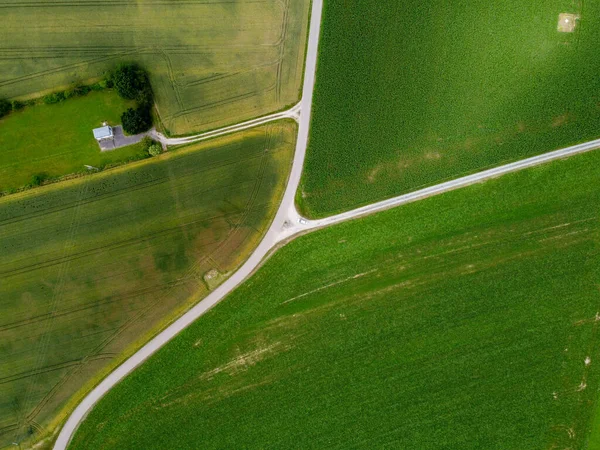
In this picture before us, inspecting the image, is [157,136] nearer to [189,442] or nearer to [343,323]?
[343,323]

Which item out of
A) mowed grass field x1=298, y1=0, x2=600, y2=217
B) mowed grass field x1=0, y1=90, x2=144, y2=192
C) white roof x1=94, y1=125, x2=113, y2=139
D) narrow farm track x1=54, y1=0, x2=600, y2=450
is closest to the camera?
narrow farm track x1=54, y1=0, x2=600, y2=450

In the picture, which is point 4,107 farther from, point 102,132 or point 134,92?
point 134,92

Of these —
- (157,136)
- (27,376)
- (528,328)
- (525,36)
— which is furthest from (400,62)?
(27,376)

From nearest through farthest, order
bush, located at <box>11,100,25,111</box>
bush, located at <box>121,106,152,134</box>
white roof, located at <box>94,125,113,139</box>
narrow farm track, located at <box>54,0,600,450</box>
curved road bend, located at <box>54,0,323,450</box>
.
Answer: curved road bend, located at <box>54,0,323,450</box> < narrow farm track, located at <box>54,0,600,450</box> < bush, located at <box>121,106,152,134</box> < white roof, located at <box>94,125,113,139</box> < bush, located at <box>11,100,25,111</box>

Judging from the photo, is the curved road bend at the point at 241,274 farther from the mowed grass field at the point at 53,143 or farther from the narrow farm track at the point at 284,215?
the mowed grass field at the point at 53,143

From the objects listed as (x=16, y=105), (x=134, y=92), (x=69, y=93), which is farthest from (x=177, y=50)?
(x=16, y=105)

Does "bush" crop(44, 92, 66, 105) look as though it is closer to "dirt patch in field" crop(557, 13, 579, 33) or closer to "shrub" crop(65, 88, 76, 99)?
"shrub" crop(65, 88, 76, 99)

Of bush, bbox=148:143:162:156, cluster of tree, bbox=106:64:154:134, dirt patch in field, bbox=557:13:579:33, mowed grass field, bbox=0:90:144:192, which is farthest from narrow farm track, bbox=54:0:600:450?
dirt patch in field, bbox=557:13:579:33
